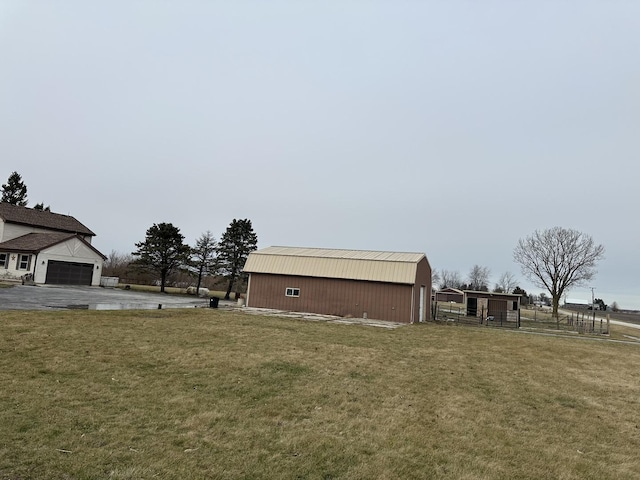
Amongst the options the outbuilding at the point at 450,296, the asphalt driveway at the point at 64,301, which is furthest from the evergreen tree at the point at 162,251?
the outbuilding at the point at 450,296

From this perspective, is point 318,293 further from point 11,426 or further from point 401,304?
point 11,426

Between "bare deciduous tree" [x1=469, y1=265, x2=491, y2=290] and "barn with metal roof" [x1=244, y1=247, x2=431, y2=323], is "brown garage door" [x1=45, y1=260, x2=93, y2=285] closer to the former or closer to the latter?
"barn with metal roof" [x1=244, y1=247, x2=431, y2=323]

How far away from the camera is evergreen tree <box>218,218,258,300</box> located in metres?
43.2

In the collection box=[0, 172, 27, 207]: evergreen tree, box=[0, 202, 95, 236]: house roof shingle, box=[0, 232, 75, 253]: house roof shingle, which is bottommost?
box=[0, 232, 75, 253]: house roof shingle

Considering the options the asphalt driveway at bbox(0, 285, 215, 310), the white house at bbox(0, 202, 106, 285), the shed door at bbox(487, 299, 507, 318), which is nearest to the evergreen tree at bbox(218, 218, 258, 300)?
the white house at bbox(0, 202, 106, 285)

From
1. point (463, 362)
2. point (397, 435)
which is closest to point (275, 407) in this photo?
point (397, 435)

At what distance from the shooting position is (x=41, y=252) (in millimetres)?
34469

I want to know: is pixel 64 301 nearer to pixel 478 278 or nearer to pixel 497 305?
pixel 497 305

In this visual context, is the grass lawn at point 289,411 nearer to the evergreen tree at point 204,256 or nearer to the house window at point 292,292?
the house window at point 292,292

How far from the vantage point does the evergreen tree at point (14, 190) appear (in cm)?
5906

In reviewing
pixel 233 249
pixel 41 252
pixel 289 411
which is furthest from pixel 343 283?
pixel 41 252

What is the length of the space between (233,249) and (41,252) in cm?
1712

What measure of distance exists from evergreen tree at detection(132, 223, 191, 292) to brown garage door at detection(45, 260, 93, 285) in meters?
4.94

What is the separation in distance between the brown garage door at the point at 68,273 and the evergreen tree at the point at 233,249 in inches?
498
